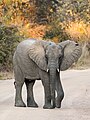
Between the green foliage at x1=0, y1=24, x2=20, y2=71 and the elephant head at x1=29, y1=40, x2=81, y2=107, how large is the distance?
56.4ft

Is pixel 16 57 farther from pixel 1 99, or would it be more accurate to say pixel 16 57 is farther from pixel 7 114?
pixel 7 114

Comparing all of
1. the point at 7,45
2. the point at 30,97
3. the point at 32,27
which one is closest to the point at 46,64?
the point at 30,97

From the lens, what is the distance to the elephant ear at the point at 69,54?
15.1m

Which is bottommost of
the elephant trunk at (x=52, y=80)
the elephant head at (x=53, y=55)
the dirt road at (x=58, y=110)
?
the dirt road at (x=58, y=110)

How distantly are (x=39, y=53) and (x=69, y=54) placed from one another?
903 millimetres

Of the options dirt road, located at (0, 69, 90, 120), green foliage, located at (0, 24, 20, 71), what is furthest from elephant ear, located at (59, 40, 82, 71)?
green foliage, located at (0, 24, 20, 71)

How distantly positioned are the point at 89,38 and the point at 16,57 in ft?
88.1

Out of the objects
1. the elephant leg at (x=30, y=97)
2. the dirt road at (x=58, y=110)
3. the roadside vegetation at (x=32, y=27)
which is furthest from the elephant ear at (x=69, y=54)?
the roadside vegetation at (x=32, y=27)

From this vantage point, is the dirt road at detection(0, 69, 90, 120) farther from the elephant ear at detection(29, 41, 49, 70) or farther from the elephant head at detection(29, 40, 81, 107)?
the elephant ear at detection(29, 41, 49, 70)

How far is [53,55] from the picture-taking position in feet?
47.8

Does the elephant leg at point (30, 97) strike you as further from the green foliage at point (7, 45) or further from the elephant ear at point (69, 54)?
the green foliage at point (7, 45)

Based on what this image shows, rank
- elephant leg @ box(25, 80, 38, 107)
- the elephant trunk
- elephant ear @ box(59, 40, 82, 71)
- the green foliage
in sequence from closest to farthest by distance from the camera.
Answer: the elephant trunk, elephant ear @ box(59, 40, 82, 71), elephant leg @ box(25, 80, 38, 107), the green foliage

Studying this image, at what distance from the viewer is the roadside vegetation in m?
33.1

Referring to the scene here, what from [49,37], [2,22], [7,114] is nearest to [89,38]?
[49,37]
